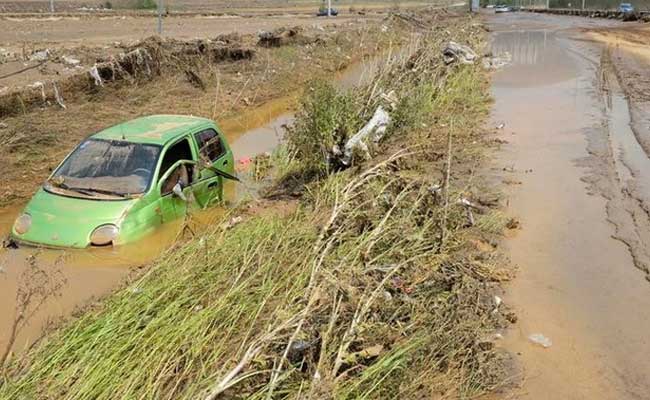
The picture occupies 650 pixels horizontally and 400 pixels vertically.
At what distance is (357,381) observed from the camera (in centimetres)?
466

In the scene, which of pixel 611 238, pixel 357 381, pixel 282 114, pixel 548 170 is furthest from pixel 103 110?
pixel 357 381

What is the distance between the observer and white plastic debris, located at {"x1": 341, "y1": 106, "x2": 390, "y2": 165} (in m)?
10.5

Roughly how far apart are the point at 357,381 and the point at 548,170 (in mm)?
8689

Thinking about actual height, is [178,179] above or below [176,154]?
below

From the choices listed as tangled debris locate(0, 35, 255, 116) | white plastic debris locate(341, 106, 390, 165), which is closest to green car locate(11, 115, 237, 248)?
white plastic debris locate(341, 106, 390, 165)

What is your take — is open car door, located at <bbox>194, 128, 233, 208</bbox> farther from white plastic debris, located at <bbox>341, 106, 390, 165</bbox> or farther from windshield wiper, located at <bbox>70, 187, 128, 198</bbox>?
white plastic debris, located at <bbox>341, 106, 390, 165</bbox>

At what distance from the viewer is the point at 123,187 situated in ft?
28.2

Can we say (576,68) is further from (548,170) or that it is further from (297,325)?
(297,325)

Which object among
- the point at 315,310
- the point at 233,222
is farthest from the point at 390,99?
the point at 315,310

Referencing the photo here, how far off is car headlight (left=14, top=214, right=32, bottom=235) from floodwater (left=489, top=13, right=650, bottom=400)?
236 inches

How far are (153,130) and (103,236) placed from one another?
7.25ft

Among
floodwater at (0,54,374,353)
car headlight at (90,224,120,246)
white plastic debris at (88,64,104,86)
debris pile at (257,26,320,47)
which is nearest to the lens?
floodwater at (0,54,374,353)

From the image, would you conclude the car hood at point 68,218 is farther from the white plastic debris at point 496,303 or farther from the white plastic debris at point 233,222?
the white plastic debris at point 496,303

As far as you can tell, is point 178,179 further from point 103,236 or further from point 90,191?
point 103,236
